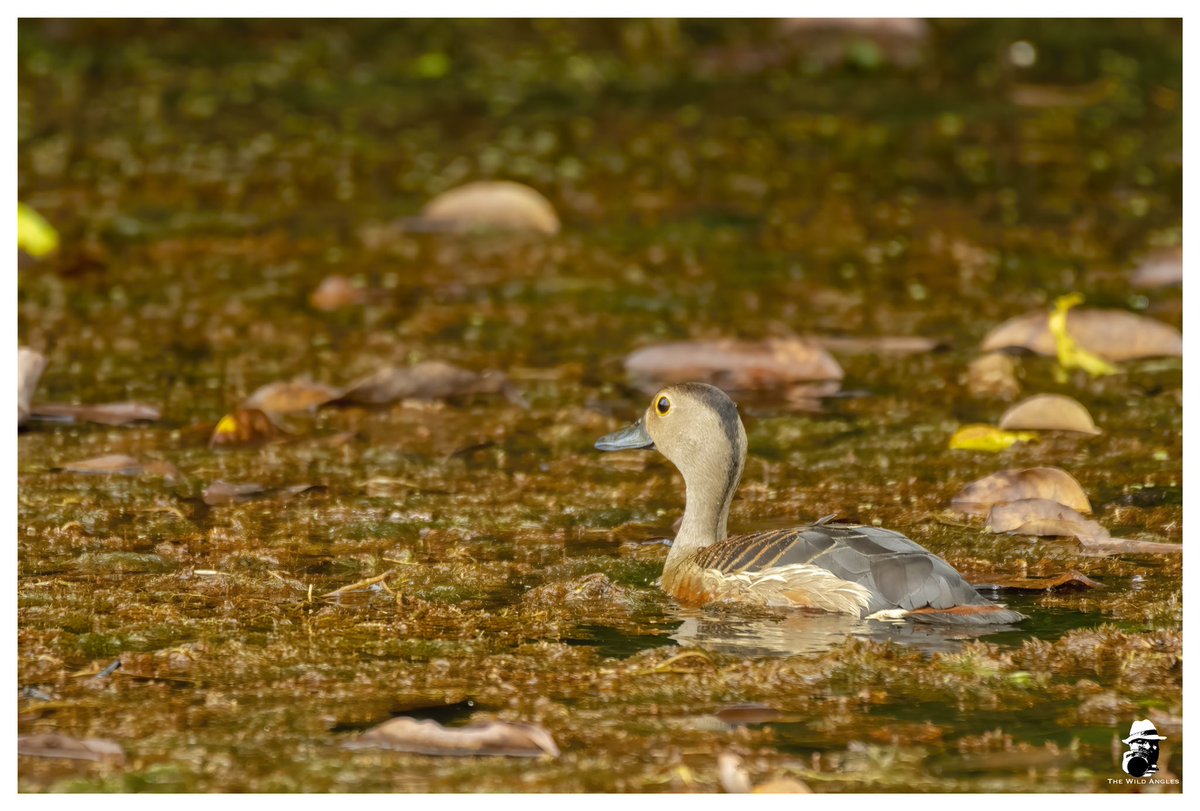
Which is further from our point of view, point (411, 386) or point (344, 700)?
point (411, 386)

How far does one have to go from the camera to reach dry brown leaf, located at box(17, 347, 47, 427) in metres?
7.54

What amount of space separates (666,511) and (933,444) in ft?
4.46

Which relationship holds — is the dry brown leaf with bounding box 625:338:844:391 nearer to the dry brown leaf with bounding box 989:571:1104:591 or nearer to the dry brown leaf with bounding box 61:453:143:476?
the dry brown leaf with bounding box 61:453:143:476

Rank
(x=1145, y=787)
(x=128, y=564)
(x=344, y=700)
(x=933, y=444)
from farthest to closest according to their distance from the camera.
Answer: (x=933, y=444) < (x=128, y=564) < (x=344, y=700) < (x=1145, y=787)

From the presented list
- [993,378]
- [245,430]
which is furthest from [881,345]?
[245,430]

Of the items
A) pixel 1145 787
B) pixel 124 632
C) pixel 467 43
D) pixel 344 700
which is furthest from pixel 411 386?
pixel 467 43

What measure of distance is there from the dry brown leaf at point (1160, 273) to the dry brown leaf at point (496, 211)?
11.2ft

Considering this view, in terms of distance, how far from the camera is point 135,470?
7.04 m

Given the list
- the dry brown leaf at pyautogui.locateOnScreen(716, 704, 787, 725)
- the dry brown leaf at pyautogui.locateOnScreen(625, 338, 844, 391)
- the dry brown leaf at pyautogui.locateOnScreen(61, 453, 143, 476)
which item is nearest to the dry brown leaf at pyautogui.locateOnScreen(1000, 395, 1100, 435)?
the dry brown leaf at pyautogui.locateOnScreen(625, 338, 844, 391)

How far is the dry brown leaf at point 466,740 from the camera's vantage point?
440 centimetres

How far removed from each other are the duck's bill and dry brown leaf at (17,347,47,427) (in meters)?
2.59

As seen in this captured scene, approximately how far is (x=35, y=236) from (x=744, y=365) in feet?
14.3

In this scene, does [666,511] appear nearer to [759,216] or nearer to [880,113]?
[759,216]

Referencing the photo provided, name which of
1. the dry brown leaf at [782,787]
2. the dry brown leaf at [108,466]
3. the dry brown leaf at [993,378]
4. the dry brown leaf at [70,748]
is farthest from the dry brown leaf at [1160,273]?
the dry brown leaf at [70,748]
